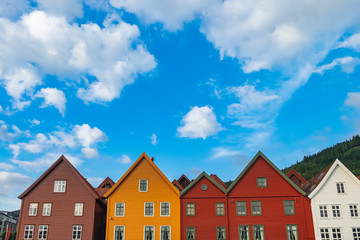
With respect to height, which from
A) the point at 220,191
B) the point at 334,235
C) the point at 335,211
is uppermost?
the point at 220,191

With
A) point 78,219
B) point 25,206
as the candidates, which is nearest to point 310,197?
point 78,219

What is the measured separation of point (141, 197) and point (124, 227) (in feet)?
13.1

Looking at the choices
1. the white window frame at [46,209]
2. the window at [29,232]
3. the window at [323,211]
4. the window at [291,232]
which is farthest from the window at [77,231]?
the window at [323,211]

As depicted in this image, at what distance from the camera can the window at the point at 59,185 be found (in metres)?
38.6

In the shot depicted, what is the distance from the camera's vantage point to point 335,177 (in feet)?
119

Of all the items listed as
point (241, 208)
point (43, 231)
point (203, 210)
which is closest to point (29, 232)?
point (43, 231)

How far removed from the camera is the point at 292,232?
116ft

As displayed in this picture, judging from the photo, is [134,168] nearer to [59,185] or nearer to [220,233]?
[59,185]

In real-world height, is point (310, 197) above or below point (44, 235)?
above

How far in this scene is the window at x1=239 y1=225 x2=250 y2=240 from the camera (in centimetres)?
3569

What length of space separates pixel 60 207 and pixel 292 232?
28105 millimetres

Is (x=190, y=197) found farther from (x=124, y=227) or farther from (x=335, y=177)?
(x=335, y=177)

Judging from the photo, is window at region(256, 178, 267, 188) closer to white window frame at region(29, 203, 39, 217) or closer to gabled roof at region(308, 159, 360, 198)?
A: gabled roof at region(308, 159, 360, 198)

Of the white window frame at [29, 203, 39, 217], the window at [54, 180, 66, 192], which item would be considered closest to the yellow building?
the window at [54, 180, 66, 192]
